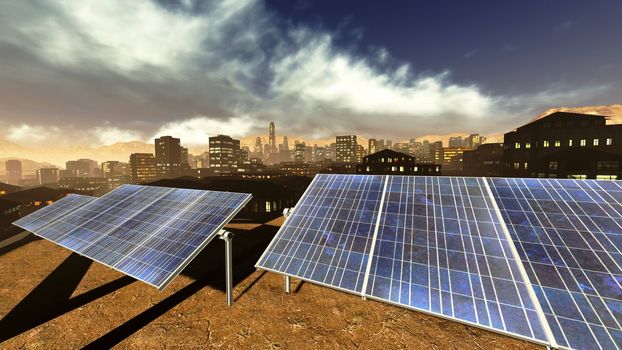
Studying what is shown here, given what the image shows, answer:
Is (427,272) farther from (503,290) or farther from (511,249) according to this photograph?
(511,249)

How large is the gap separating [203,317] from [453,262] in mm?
13745

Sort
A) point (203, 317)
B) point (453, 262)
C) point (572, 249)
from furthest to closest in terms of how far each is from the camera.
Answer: point (203, 317) → point (453, 262) → point (572, 249)

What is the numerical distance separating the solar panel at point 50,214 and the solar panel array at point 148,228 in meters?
0.52

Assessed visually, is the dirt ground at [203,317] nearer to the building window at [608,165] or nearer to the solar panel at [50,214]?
the solar panel at [50,214]

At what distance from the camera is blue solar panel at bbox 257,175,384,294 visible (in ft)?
34.4

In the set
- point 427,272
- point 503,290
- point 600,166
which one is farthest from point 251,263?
point 600,166

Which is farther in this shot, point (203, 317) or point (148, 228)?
point (148, 228)

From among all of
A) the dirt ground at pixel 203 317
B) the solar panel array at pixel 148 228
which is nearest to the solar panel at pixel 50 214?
the solar panel array at pixel 148 228

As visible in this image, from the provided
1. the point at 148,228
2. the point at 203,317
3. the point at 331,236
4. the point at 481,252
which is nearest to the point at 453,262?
the point at 481,252

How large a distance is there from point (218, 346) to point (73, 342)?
7.52 metres

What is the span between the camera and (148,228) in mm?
14625

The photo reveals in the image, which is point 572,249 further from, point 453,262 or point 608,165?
point 608,165

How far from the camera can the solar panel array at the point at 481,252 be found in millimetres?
7504

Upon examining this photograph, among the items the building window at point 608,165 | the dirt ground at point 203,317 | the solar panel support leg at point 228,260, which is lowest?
the dirt ground at point 203,317
